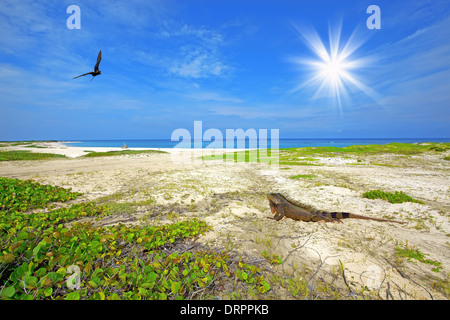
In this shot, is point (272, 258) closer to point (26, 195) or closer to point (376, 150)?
point (26, 195)

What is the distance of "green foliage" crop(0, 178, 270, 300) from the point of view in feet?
8.96

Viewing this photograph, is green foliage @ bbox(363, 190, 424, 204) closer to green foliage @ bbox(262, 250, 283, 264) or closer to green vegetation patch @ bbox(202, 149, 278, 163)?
green foliage @ bbox(262, 250, 283, 264)

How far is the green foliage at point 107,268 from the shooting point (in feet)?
8.96

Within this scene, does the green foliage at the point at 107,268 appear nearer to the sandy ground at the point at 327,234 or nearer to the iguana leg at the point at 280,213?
the sandy ground at the point at 327,234

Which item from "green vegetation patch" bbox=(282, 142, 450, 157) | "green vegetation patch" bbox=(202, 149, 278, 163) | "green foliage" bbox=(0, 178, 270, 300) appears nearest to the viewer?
"green foliage" bbox=(0, 178, 270, 300)

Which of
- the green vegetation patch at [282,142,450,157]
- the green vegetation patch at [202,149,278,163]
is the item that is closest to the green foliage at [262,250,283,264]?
the green vegetation patch at [202,149,278,163]

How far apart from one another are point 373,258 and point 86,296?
5411 mm

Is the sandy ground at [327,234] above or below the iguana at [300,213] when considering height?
below

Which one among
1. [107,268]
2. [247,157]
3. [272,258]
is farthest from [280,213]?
[247,157]

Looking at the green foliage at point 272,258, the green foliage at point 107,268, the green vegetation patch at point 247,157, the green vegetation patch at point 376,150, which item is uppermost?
the green vegetation patch at point 376,150

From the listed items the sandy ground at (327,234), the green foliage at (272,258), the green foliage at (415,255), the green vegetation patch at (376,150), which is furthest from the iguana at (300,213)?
the green vegetation patch at (376,150)
